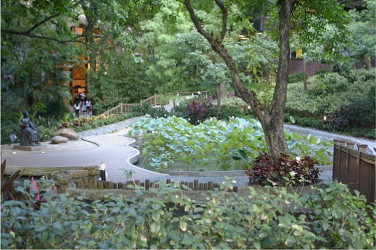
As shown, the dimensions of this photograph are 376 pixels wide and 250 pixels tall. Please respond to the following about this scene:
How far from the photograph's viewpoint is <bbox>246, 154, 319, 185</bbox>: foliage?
7.98 m

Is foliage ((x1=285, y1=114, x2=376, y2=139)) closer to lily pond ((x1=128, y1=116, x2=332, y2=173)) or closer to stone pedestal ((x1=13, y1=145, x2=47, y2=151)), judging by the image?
lily pond ((x1=128, y1=116, x2=332, y2=173))

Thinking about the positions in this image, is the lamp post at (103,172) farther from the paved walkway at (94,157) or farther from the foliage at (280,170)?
the foliage at (280,170)

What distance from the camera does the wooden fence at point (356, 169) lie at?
5.63 meters

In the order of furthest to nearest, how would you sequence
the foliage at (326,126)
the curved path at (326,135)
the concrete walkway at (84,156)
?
1. the foliage at (326,126)
2. the curved path at (326,135)
3. the concrete walkway at (84,156)

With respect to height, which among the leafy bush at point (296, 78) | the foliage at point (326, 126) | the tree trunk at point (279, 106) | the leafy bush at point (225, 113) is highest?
the leafy bush at point (296, 78)

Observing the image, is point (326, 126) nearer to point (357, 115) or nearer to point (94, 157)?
point (357, 115)

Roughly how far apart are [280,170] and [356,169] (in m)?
1.71

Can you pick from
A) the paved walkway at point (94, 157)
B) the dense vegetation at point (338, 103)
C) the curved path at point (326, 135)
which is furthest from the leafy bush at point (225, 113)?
the paved walkway at point (94, 157)

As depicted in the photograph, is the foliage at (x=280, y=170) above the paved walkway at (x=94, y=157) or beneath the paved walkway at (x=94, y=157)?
above

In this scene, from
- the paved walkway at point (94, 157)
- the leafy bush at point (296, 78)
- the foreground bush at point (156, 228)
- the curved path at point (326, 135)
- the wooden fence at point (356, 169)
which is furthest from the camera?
the leafy bush at point (296, 78)

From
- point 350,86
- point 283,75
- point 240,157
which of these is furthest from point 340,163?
point 350,86

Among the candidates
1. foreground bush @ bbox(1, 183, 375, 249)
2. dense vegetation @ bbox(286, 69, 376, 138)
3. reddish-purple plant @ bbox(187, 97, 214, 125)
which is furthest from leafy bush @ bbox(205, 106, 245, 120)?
foreground bush @ bbox(1, 183, 375, 249)

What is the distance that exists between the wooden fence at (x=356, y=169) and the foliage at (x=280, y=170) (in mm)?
539

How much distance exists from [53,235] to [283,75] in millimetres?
6001
